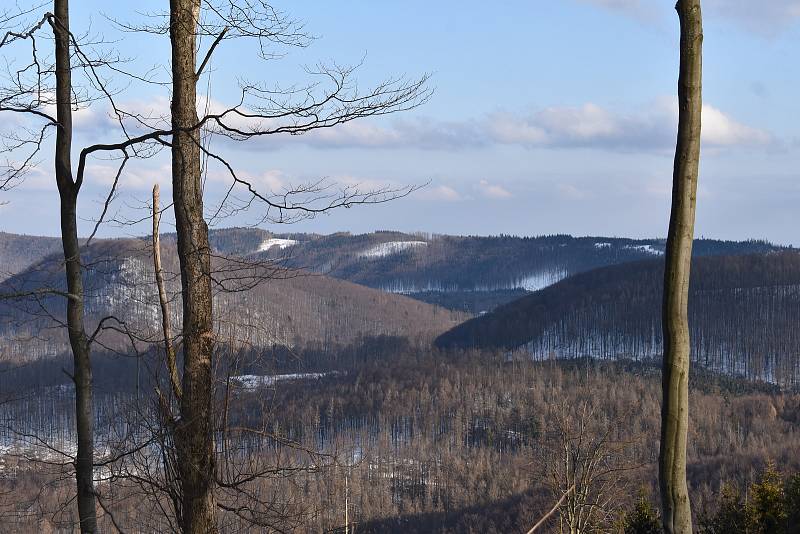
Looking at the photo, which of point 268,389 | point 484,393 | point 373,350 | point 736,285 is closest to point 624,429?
point 484,393

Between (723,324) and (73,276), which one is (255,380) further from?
(723,324)

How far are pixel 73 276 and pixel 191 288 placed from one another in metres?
2.16

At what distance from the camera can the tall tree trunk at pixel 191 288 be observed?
30.8ft

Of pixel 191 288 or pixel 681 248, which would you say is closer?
pixel 681 248

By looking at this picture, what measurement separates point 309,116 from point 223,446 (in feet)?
11.2

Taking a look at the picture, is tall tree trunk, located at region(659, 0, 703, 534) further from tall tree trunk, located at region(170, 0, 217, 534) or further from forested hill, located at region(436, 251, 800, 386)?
forested hill, located at region(436, 251, 800, 386)

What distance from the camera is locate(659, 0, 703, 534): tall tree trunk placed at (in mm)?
8711

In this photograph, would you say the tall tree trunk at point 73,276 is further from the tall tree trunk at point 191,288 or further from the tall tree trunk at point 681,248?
the tall tree trunk at point 681,248

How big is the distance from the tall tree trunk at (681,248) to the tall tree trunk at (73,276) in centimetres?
615

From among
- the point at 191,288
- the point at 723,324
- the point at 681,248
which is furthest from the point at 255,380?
the point at 723,324

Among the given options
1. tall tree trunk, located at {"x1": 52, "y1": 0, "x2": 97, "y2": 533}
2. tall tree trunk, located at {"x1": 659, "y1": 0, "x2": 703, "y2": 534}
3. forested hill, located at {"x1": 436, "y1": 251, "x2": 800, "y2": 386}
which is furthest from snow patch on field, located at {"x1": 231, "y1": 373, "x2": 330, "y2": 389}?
forested hill, located at {"x1": 436, "y1": 251, "x2": 800, "y2": 386}

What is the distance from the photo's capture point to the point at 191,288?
9609 mm

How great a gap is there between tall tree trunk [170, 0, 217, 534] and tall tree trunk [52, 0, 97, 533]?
1.80 m

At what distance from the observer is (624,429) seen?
373ft
